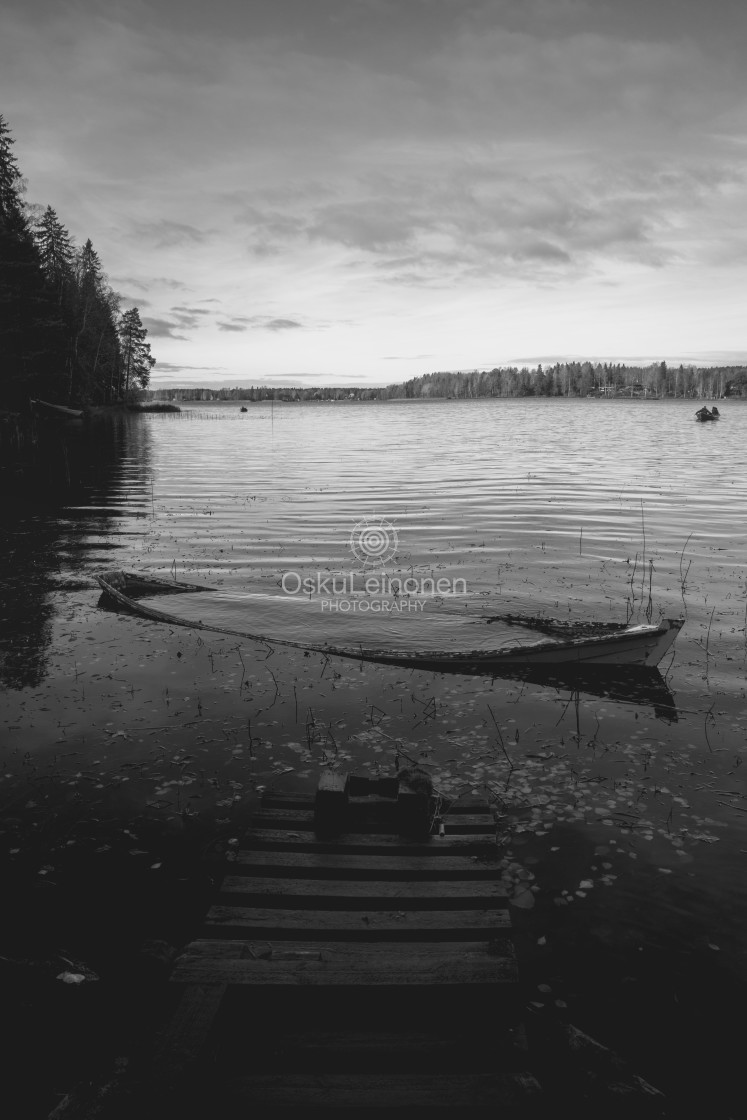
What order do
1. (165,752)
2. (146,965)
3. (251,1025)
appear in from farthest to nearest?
(165,752), (146,965), (251,1025)

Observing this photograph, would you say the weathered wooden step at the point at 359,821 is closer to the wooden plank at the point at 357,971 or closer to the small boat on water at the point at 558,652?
A: the wooden plank at the point at 357,971

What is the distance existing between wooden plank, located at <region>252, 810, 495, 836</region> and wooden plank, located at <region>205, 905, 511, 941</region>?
142 cm

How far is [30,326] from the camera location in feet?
184

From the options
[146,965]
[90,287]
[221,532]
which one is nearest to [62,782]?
[146,965]

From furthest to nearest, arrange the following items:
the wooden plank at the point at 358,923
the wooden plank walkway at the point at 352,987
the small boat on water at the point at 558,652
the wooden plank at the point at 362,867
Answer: the small boat on water at the point at 558,652
the wooden plank at the point at 362,867
the wooden plank at the point at 358,923
the wooden plank walkway at the point at 352,987

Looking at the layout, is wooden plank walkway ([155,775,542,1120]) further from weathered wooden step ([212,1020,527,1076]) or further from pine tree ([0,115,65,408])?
pine tree ([0,115,65,408])

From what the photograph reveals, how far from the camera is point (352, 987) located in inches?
192

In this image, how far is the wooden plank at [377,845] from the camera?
6754 mm

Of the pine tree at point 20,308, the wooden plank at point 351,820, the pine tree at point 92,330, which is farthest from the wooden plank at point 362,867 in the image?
the pine tree at point 92,330

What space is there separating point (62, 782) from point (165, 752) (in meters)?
1.39

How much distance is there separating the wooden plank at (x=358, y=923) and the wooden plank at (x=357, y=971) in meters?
0.29

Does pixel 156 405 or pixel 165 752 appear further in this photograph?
pixel 156 405

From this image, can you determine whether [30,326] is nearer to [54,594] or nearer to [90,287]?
[90,287]

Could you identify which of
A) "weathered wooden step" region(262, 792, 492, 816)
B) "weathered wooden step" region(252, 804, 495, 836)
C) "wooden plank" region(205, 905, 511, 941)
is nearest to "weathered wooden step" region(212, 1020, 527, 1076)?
"wooden plank" region(205, 905, 511, 941)
